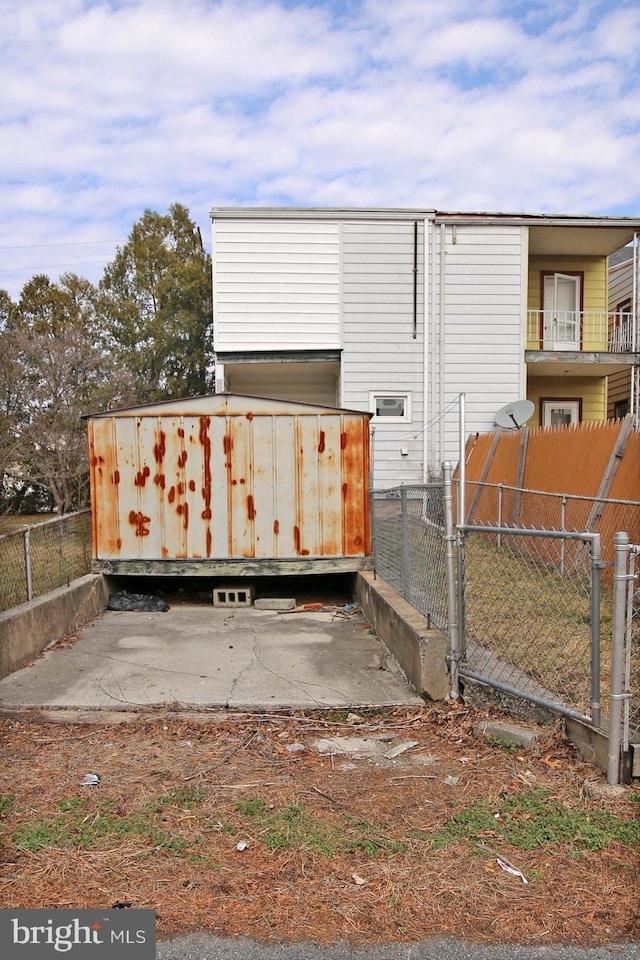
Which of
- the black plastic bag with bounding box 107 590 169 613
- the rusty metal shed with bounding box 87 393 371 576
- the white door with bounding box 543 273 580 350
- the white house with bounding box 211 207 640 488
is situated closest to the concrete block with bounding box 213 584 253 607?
the rusty metal shed with bounding box 87 393 371 576

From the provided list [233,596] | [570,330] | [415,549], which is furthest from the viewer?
[570,330]

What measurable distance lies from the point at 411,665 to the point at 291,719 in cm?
102

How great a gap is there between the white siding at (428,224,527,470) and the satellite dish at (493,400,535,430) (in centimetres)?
120

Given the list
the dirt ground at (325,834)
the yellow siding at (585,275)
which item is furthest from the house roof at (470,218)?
the dirt ground at (325,834)

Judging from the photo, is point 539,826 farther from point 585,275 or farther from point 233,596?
point 585,275

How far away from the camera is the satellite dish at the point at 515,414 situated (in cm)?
1283

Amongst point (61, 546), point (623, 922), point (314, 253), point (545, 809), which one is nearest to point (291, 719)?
point (545, 809)

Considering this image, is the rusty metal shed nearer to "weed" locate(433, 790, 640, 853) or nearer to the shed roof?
the shed roof

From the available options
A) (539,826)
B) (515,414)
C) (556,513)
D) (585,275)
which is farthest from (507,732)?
(585,275)

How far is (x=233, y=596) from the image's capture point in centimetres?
856

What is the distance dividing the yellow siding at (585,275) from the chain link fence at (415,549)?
10023 millimetres

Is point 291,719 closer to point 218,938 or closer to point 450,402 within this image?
point 218,938

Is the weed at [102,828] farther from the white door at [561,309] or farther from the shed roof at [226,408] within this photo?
the white door at [561,309]

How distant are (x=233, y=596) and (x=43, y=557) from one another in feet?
8.32
